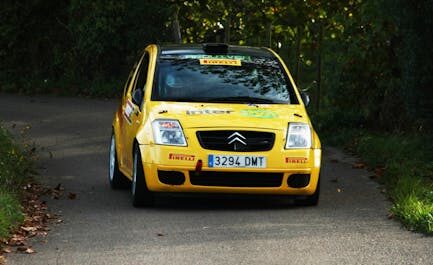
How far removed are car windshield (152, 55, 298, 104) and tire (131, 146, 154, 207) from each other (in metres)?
0.87

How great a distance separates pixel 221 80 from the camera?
13289 mm

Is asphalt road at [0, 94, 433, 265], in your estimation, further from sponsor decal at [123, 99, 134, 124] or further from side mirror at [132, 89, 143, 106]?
side mirror at [132, 89, 143, 106]

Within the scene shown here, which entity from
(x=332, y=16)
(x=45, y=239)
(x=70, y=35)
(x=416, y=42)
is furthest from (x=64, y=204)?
(x=70, y=35)

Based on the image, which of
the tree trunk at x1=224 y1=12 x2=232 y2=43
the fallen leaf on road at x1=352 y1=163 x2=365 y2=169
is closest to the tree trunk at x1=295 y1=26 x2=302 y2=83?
the tree trunk at x1=224 y1=12 x2=232 y2=43

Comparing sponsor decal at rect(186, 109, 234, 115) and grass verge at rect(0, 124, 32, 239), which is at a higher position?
sponsor decal at rect(186, 109, 234, 115)

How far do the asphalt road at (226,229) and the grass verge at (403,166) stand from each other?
0.19 meters

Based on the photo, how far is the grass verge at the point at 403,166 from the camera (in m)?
11.4

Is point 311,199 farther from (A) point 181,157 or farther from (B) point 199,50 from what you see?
(B) point 199,50

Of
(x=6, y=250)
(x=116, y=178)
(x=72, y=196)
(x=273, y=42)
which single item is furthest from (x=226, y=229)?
(x=273, y=42)

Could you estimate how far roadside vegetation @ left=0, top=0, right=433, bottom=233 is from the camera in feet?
49.0

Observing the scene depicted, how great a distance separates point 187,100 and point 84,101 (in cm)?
1471

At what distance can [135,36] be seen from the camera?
1117 inches

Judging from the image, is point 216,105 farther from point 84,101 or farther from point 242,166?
point 84,101

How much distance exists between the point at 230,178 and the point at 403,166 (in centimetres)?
340
